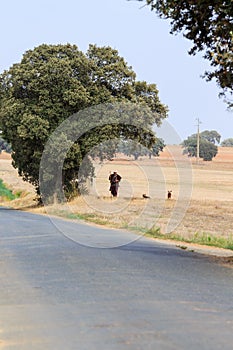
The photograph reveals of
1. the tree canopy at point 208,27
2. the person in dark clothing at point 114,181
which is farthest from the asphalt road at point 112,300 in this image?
the person in dark clothing at point 114,181

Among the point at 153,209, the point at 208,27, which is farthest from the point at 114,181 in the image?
the point at 208,27

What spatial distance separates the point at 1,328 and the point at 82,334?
112 centimetres

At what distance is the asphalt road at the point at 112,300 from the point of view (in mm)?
7977

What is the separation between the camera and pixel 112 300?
10.4m

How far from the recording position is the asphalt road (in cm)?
798

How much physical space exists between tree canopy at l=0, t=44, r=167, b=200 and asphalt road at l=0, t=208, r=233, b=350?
24101 mm

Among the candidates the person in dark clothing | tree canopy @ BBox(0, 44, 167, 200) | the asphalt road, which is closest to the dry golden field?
the person in dark clothing

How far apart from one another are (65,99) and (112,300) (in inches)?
1255

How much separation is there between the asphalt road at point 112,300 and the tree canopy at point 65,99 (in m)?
24.1

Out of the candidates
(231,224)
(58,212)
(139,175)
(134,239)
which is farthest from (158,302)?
(139,175)

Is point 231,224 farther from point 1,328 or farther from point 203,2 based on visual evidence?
point 1,328

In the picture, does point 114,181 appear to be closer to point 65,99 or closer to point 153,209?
point 153,209

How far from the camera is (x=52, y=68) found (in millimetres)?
42469

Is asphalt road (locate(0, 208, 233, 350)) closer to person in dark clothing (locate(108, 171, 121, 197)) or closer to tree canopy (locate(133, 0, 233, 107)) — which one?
tree canopy (locate(133, 0, 233, 107))
